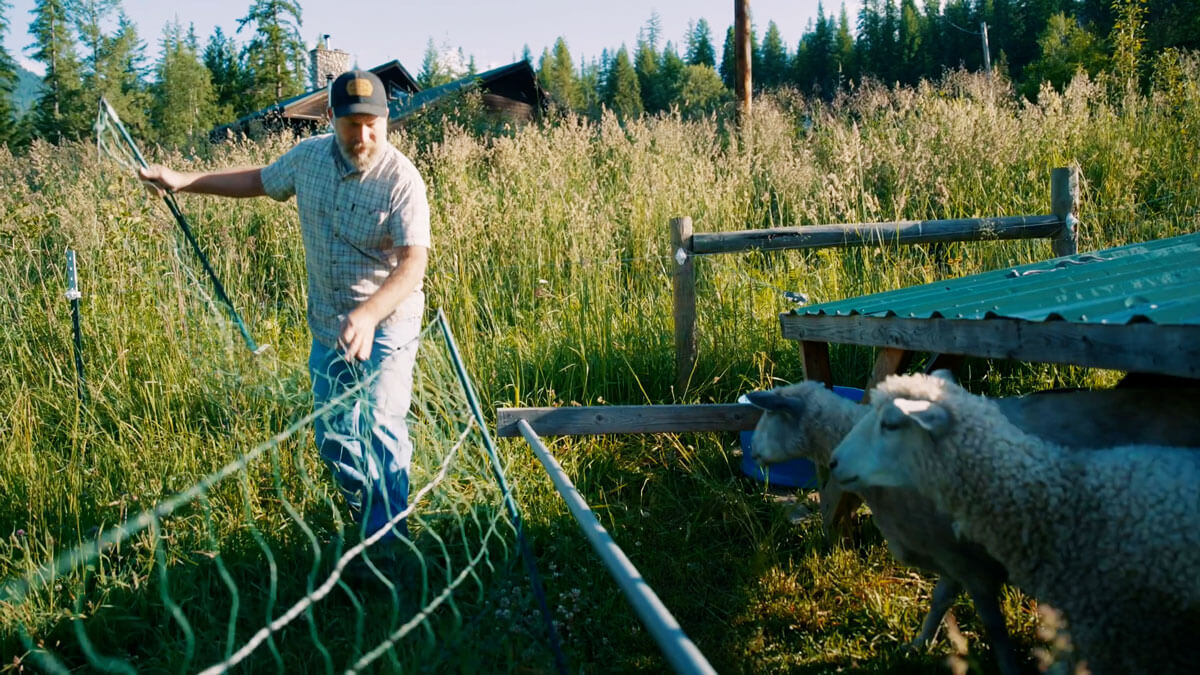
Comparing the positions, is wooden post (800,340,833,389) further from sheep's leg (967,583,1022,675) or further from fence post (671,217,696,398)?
sheep's leg (967,583,1022,675)

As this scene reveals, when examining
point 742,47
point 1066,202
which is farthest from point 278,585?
point 742,47

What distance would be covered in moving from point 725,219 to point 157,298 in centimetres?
447

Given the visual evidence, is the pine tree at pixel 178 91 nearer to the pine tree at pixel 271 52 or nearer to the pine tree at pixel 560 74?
the pine tree at pixel 271 52

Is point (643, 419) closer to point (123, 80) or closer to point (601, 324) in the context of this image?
point (601, 324)

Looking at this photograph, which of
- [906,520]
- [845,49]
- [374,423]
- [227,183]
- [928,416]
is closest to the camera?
[928,416]

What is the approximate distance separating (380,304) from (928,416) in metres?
1.99

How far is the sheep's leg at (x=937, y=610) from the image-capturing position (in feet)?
10.3

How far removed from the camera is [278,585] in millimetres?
3723

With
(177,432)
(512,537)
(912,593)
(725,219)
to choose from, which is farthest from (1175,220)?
(177,432)

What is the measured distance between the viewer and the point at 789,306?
18.7 feet

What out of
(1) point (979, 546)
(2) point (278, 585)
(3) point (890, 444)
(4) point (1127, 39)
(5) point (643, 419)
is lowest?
(2) point (278, 585)

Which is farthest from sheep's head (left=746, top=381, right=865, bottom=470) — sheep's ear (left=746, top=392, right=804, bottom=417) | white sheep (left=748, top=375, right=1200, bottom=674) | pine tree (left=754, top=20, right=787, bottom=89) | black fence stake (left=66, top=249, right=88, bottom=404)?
pine tree (left=754, top=20, right=787, bottom=89)

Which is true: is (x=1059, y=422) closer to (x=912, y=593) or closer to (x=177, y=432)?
(x=912, y=593)

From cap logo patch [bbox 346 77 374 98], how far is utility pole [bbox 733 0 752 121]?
961cm
